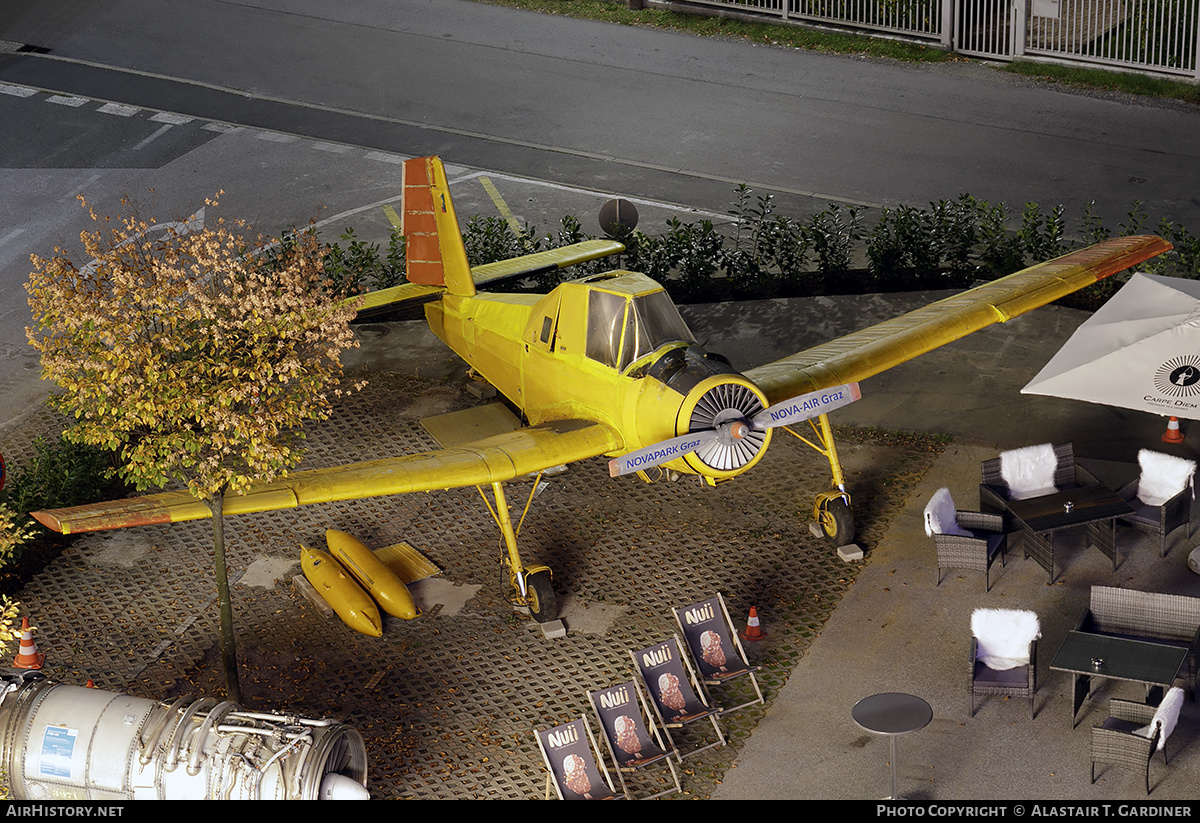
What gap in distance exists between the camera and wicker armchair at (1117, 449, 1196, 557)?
16.0 metres

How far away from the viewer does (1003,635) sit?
14.0 m

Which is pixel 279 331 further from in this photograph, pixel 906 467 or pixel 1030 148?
pixel 1030 148

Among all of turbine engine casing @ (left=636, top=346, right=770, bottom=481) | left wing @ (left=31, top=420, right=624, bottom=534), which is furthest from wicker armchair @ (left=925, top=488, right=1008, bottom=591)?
left wing @ (left=31, top=420, right=624, bottom=534)

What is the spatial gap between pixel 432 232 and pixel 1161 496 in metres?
10.1

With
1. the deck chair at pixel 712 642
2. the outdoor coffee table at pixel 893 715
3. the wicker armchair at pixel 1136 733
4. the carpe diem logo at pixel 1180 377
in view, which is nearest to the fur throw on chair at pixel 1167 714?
the wicker armchair at pixel 1136 733

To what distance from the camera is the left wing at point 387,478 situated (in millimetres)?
13414

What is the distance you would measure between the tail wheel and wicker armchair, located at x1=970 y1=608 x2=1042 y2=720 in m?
2.81

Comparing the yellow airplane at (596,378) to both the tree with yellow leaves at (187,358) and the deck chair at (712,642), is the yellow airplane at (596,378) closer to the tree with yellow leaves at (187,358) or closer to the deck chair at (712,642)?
the tree with yellow leaves at (187,358)

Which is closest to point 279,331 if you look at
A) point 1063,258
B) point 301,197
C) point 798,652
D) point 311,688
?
point 311,688

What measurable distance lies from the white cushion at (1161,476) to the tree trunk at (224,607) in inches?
415

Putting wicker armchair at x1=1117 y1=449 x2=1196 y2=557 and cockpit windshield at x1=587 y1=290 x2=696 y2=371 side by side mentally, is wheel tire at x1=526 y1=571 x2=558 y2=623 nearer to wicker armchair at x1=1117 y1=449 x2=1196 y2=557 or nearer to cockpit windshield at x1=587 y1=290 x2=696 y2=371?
cockpit windshield at x1=587 y1=290 x2=696 y2=371

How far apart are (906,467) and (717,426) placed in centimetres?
457

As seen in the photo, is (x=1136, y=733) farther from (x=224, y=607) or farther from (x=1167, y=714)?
(x=224, y=607)

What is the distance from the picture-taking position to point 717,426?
1462cm
